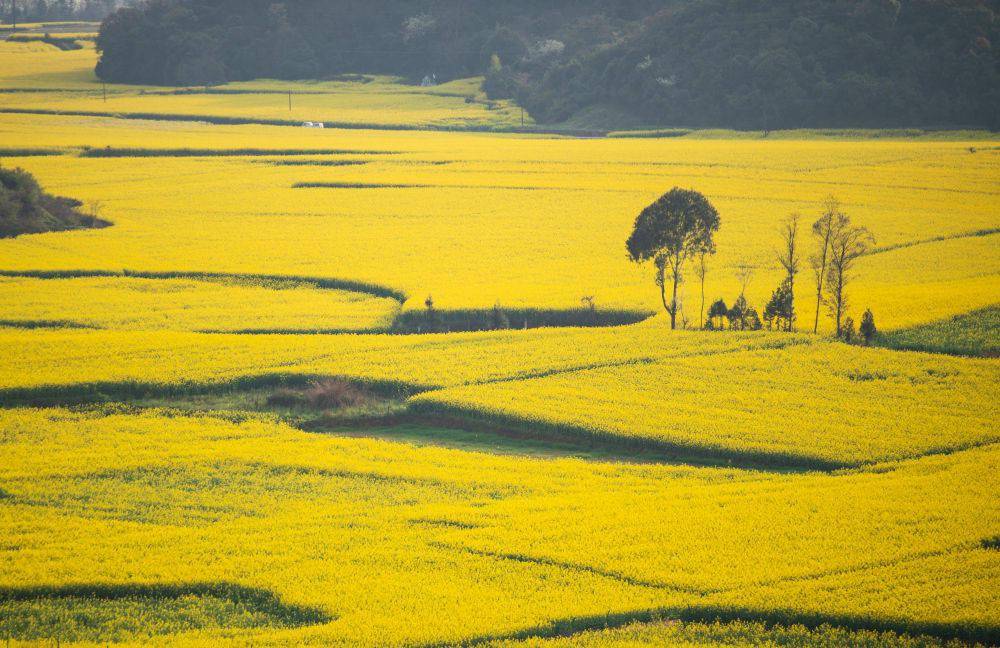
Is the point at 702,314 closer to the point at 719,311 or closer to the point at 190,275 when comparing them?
the point at 719,311

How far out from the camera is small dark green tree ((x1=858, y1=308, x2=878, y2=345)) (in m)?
37.3

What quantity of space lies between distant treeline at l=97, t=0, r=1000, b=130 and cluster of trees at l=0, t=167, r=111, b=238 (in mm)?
59066

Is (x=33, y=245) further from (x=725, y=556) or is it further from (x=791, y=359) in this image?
(x=725, y=556)

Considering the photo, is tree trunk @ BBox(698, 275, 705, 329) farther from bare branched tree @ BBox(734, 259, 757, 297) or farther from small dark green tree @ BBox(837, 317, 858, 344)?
small dark green tree @ BBox(837, 317, 858, 344)

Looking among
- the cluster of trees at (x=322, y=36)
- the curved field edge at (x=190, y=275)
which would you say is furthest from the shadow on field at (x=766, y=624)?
the cluster of trees at (x=322, y=36)

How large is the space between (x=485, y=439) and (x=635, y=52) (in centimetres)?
8555

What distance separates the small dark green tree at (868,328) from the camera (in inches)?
1470

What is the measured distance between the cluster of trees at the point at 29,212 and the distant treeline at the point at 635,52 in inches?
2325

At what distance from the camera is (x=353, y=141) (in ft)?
310

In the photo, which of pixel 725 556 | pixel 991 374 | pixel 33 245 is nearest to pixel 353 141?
pixel 33 245

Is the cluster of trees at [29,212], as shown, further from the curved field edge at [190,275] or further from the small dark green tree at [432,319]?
the small dark green tree at [432,319]

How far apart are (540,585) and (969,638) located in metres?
6.64

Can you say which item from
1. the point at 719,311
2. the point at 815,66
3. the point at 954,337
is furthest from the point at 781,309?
the point at 815,66

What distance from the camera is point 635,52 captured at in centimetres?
11106
